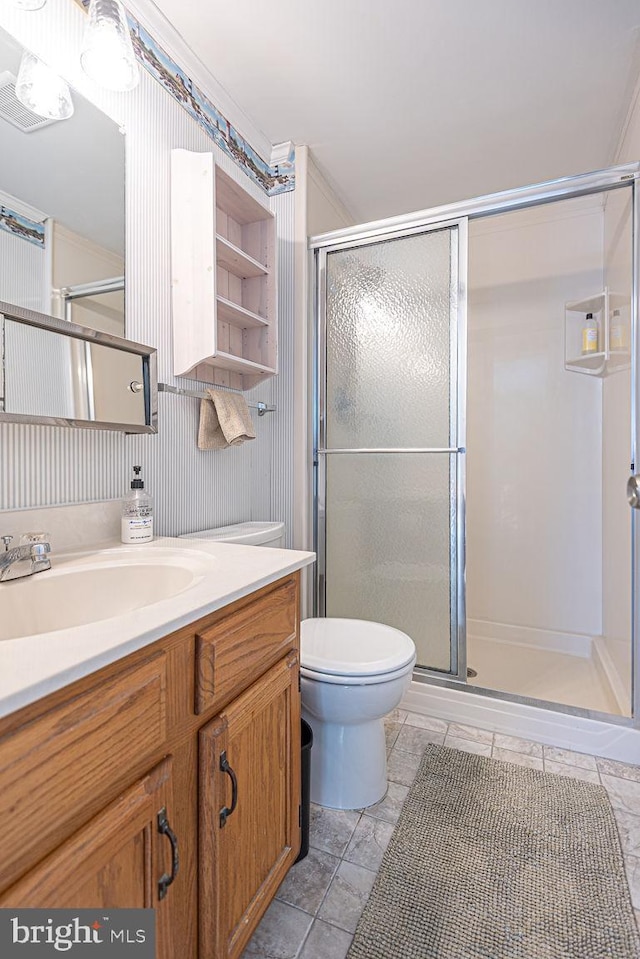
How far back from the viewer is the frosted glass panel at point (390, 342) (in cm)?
→ 198

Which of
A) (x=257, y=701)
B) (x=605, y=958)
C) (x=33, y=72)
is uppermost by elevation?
(x=33, y=72)

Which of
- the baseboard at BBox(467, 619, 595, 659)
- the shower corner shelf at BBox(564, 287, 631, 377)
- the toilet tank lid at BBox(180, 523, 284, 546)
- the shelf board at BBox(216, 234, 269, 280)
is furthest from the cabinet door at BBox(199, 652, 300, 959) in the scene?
the baseboard at BBox(467, 619, 595, 659)

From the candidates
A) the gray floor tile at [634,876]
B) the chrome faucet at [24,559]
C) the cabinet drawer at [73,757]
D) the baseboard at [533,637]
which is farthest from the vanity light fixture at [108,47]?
the baseboard at [533,637]

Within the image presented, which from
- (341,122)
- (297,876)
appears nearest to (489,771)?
(297,876)

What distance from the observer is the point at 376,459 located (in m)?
2.11

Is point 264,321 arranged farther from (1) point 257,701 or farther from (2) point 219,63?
(1) point 257,701

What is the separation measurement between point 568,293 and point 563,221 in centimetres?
40

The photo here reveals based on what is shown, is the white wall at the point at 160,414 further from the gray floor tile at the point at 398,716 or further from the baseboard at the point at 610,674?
the baseboard at the point at 610,674

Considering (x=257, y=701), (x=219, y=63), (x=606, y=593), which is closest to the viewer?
(x=257, y=701)

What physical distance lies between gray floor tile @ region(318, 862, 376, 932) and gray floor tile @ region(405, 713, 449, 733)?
74 cm

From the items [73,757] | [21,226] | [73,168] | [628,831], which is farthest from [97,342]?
[628,831]

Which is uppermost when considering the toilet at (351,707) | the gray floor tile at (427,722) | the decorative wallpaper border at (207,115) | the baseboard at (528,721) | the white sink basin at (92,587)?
the decorative wallpaper border at (207,115)

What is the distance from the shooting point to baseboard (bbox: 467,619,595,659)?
103 inches

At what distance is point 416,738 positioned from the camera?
1818 millimetres
